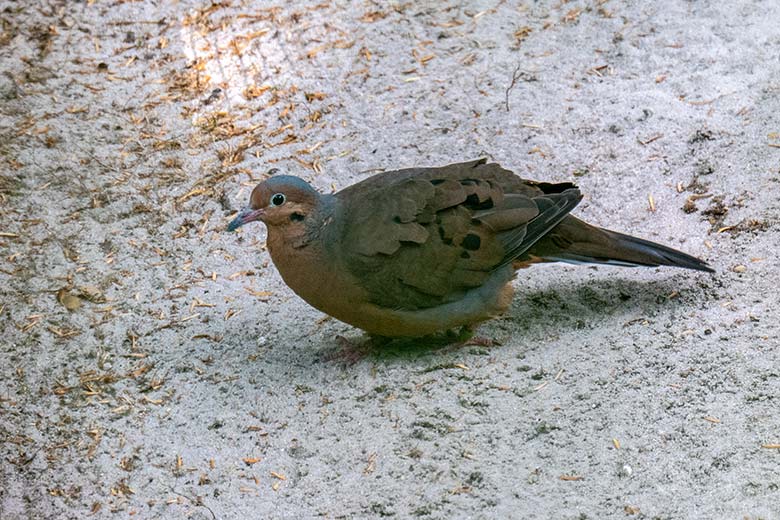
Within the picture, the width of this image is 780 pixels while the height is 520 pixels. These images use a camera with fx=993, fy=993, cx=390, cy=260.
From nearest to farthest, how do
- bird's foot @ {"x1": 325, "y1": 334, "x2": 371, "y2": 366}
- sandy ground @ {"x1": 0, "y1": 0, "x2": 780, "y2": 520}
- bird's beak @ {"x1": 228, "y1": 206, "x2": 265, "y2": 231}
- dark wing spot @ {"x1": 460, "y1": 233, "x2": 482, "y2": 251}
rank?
sandy ground @ {"x1": 0, "y1": 0, "x2": 780, "y2": 520} < bird's beak @ {"x1": 228, "y1": 206, "x2": 265, "y2": 231} < dark wing spot @ {"x1": 460, "y1": 233, "x2": 482, "y2": 251} < bird's foot @ {"x1": 325, "y1": 334, "x2": 371, "y2": 366}

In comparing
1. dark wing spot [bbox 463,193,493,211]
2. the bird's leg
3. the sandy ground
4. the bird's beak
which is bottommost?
the bird's leg

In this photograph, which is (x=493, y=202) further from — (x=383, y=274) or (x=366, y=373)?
(x=366, y=373)

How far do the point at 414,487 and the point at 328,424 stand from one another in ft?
2.19

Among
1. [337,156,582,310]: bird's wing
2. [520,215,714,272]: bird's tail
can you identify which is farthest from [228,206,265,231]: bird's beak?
[520,215,714,272]: bird's tail

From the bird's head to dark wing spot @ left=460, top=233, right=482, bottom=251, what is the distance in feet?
2.64

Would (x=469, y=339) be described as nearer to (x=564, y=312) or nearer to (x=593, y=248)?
(x=564, y=312)

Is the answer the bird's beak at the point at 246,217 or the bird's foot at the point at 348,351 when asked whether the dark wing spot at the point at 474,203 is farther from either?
the bird's beak at the point at 246,217

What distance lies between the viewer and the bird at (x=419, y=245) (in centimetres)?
497

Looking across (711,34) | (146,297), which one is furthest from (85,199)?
(711,34)

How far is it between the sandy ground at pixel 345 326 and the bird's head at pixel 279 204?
783 mm

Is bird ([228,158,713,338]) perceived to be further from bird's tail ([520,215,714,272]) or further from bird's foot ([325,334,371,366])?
bird's foot ([325,334,371,366])

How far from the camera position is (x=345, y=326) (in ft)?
18.5

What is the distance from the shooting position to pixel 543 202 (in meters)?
5.21

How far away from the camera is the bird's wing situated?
16.3ft
